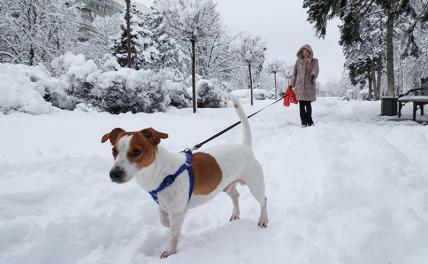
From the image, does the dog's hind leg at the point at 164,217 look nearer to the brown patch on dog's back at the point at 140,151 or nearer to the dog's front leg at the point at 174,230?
the dog's front leg at the point at 174,230

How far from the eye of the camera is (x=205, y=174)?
2.78 metres

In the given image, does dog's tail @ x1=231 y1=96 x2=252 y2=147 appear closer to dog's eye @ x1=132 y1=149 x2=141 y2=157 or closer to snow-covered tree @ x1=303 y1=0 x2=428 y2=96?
dog's eye @ x1=132 y1=149 x2=141 y2=157

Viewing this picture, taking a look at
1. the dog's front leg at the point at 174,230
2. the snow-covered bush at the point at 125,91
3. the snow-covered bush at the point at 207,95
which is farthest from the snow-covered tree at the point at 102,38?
the dog's front leg at the point at 174,230

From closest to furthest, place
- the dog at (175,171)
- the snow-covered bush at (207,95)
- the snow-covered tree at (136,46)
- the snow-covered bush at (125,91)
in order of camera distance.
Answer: the dog at (175,171)
the snow-covered bush at (125,91)
the snow-covered bush at (207,95)
the snow-covered tree at (136,46)

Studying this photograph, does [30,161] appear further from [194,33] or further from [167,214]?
[194,33]

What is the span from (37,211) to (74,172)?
1.07m

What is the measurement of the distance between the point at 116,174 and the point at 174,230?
751 mm

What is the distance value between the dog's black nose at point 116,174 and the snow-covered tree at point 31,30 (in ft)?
79.0

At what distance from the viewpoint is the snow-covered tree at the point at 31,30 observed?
22.0 meters

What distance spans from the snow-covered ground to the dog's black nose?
2.62 feet

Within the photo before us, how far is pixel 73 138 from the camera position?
619 centimetres

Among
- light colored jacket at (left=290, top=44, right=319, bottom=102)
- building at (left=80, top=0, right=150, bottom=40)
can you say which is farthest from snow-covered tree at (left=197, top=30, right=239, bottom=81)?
building at (left=80, top=0, right=150, bottom=40)

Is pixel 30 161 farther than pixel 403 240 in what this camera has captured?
Yes


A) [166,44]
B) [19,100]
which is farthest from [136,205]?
[166,44]
